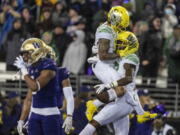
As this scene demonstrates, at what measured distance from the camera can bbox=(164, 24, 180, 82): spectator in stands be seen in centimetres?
1722

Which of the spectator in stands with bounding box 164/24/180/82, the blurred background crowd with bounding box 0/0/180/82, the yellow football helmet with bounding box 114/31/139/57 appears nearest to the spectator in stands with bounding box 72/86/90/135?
the blurred background crowd with bounding box 0/0/180/82

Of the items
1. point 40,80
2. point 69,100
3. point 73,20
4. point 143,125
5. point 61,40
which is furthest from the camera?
point 73,20

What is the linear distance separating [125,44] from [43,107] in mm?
1484

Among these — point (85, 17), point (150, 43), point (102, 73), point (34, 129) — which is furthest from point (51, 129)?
point (85, 17)

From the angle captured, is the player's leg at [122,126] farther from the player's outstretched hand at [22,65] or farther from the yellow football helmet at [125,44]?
the player's outstretched hand at [22,65]

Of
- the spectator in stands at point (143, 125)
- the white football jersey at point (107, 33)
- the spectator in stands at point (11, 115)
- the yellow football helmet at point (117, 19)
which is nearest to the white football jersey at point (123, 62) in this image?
the white football jersey at point (107, 33)

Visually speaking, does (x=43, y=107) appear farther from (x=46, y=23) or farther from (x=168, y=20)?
(x=46, y=23)

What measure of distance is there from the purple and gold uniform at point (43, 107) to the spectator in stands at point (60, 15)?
6471 millimetres

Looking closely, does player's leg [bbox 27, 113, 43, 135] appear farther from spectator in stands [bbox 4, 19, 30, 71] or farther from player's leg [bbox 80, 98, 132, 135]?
spectator in stands [bbox 4, 19, 30, 71]

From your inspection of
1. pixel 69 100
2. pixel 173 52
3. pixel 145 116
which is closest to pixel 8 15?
pixel 173 52

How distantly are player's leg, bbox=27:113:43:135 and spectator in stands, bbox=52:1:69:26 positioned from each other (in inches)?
260

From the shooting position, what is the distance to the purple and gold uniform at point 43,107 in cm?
1241

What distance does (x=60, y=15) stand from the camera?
62.8 ft

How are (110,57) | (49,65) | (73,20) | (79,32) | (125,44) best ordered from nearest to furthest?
1. (49,65)
2. (110,57)
3. (125,44)
4. (79,32)
5. (73,20)
